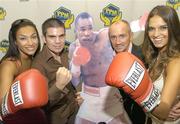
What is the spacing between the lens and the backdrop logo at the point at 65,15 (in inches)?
74.8

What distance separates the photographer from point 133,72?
49.5 inches

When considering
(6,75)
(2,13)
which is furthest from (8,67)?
(2,13)

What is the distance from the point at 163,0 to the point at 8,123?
1268mm

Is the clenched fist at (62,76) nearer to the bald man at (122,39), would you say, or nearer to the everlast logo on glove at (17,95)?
the everlast logo on glove at (17,95)

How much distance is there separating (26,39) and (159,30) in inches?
29.3

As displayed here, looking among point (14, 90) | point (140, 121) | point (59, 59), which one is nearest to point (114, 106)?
point (140, 121)

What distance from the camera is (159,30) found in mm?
1502

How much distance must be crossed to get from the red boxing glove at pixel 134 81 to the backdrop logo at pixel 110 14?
69cm

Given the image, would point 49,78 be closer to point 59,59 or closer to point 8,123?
point 59,59

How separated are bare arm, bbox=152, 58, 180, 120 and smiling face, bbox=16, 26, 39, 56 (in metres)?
0.79

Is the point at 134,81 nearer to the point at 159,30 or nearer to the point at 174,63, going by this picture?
the point at 174,63

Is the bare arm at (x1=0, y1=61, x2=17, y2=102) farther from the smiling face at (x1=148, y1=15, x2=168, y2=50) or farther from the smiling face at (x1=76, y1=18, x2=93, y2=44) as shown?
the smiling face at (x1=148, y1=15, x2=168, y2=50)

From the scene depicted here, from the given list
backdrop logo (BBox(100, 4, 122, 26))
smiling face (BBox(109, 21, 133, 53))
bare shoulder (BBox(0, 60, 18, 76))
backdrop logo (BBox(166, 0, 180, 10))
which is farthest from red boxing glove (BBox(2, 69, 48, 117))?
backdrop logo (BBox(166, 0, 180, 10))

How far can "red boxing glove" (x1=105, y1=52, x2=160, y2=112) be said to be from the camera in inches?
49.1
